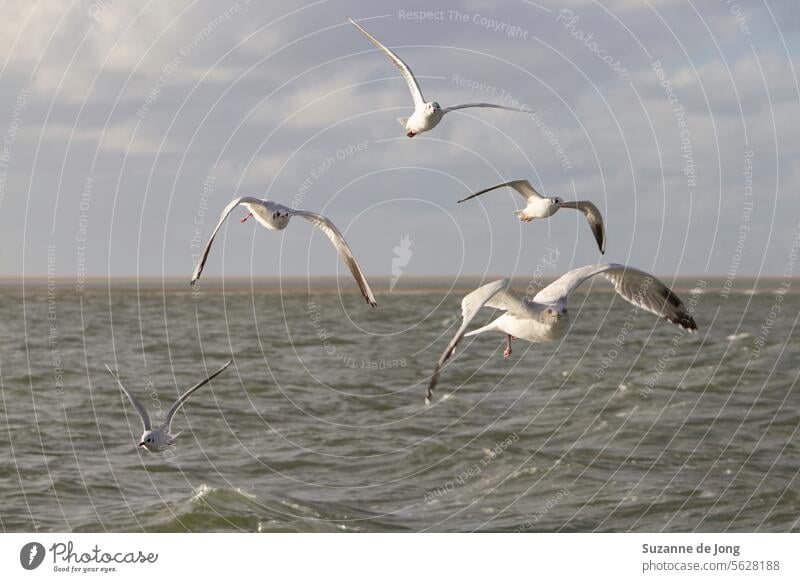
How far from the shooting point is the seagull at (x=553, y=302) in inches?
800

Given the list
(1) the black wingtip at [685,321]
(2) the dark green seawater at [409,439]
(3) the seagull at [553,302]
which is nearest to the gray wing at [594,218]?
(3) the seagull at [553,302]

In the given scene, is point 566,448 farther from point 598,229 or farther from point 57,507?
point 598,229

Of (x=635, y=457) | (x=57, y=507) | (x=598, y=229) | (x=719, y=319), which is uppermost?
(x=719, y=319)

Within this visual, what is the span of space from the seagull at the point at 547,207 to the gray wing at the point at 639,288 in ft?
2.12

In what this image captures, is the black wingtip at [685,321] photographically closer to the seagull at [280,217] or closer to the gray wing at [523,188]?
the gray wing at [523,188]

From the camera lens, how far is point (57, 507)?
4434cm

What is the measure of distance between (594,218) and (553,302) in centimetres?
379

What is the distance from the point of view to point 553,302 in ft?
70.1

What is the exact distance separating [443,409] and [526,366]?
2269 cm

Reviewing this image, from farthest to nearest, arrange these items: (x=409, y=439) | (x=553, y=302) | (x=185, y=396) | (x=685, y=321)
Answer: (x=409, y=439) < (x=685, y=321) < (x=185, y=396) < (x=553, y=302)

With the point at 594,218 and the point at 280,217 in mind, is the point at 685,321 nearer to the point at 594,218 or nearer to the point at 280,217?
the point at 594,218

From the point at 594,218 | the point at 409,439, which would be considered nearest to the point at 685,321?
the point at 594,218

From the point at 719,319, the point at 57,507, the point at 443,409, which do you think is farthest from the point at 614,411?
the point at 719,319

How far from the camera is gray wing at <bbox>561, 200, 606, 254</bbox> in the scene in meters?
24.2
